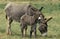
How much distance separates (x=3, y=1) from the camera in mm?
25297

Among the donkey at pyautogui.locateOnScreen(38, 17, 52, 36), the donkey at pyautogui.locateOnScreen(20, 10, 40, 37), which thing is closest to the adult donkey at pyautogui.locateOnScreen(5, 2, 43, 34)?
the donkey at pyautogui.locateOnScreen(20, 10, 40, 37)

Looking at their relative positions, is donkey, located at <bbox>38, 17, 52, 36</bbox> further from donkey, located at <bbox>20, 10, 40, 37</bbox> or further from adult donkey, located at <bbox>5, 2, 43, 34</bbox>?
adult donkey, located at <bbox>5, 2, 43, 34</bbox>

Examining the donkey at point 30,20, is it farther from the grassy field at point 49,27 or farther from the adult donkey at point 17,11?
the grassy field at point 49,27

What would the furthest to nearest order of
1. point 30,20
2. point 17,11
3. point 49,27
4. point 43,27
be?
point 49,27
point 17,11
point 30,20
point 43,27

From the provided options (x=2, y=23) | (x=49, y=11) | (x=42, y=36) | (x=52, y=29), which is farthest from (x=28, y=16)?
(x=49, y=11)

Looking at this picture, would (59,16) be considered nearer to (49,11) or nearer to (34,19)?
(49,11)

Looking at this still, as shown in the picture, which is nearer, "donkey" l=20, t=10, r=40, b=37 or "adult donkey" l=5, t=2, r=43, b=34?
"donkey" l=20, t=10, r=40, b=37

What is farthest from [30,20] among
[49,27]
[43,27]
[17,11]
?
[49,27]

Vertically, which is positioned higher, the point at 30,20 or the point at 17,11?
the point at 17,11

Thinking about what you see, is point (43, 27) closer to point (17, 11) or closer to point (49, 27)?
point (17, 11)

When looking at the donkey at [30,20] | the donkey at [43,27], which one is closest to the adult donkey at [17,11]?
the donkey at [30,20]

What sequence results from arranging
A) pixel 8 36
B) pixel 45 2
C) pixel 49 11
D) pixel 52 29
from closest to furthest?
pixel 8 36 → pixel 52 29 → pixel 49 11 → pixel 45 2

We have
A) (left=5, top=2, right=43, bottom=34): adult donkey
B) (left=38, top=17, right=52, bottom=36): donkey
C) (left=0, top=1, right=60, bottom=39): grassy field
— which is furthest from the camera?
(left=0, top=1, right=60, bottom=39): grassy field

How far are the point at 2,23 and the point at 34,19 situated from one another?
4162mm
